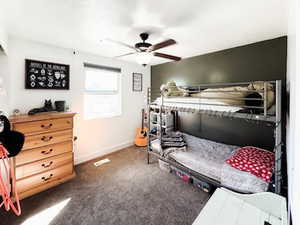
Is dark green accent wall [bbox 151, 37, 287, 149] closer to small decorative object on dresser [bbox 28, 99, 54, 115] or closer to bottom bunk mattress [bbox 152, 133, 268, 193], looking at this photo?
bottom bunk mattress [bbox 152, 133, 268, 193]

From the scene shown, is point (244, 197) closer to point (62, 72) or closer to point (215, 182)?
point (215, 182)

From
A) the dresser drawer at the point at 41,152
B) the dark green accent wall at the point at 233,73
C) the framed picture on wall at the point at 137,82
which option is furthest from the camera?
the framed picture on wall at the point at 137,82

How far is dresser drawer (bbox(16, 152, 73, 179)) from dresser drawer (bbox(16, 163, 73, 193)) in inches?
2.3

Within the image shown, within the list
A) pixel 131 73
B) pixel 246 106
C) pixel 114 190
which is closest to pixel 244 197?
pixel 246 106

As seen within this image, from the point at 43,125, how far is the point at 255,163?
281cm

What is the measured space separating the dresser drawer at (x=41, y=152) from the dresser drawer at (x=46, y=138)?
2.3 inches

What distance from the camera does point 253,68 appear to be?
240 centimetres

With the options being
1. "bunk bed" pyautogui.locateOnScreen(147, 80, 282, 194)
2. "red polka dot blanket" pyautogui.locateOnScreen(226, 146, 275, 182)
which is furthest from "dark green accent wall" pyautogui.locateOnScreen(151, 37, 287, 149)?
"red polka dot blanket" pyautogui.locateOnScreen(226, 146, 275, 182)

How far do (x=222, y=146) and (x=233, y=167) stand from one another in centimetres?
85

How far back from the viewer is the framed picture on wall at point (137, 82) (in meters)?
3.82

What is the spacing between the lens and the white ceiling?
1376 mm

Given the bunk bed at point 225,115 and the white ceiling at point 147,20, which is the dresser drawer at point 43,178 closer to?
A: the bunk bed at point 225,115

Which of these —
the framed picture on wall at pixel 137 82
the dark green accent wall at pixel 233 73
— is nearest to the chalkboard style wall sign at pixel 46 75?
the framed picture on wall at pixel 137 82

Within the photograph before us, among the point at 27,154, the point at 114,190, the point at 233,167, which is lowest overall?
the point at 114,190
